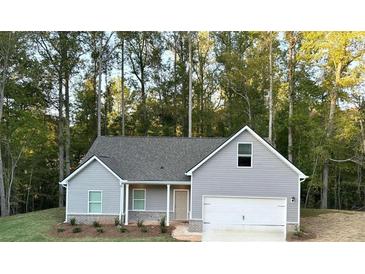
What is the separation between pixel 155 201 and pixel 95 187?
6.50 ft

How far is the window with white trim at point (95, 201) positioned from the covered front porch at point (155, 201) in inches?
30.0

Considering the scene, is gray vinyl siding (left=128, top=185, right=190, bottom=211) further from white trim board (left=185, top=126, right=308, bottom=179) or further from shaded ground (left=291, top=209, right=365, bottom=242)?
shaded ground (left=291, top=209, right=365, bottom=242)

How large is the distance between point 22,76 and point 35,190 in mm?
4159

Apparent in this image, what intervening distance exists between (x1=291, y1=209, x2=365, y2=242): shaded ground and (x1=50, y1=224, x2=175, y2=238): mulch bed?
390cm

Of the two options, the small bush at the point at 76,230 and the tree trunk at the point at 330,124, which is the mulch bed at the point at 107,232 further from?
the tree trunk at the point at 330,124

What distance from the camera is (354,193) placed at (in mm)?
17078

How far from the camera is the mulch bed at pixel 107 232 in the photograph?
11.2 metres

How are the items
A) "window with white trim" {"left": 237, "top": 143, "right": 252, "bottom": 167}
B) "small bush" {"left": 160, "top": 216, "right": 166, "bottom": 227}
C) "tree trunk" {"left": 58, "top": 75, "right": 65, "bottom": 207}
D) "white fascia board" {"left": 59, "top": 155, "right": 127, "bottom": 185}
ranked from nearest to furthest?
"window with white trim" {"left": 237, "top": 143, "right": 252, "bottom": 167} → "small bush" {"left": 160, "top": 216, "right": 166, "bottom": 227} → "white fascia board" {"left": 59, "top": 155, "right": 127, "bottom": 185} → "tree trunk" {"left": 58, "top": 75, "right": 65, "bottom": 207}

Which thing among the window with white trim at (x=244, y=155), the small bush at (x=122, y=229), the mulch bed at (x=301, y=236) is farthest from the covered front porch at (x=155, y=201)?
the mulch bed at (x=301, y=236)

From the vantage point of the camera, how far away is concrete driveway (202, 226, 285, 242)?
36.3ft

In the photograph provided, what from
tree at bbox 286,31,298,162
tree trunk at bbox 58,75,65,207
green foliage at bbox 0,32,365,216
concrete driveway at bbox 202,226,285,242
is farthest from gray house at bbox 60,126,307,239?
tree at bbox 286,31,298,162

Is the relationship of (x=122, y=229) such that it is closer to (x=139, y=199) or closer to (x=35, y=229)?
(x=139, y=199)
